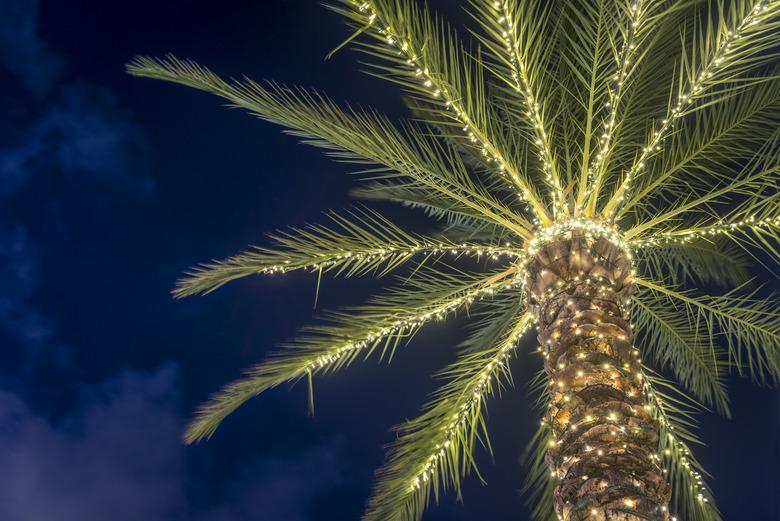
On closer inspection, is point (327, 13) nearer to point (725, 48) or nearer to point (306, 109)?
point (306, 109)

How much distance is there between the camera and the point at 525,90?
4965 millimetres

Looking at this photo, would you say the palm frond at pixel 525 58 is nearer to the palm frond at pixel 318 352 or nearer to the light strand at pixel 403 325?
the light strand at pixel 403 325

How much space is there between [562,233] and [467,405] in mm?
1918

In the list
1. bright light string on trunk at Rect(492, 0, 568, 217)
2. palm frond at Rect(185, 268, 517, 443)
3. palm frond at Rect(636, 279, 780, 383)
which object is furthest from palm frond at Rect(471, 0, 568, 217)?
palm frond at Rect(636, 279, 780, 383)

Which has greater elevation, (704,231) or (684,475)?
(704,231)

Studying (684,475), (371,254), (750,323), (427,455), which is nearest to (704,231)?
(750,323)

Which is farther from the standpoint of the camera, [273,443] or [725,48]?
[273,443]

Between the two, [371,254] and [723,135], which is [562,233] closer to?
[371,254]

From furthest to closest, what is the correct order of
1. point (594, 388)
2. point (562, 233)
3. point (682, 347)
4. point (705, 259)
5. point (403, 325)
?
point (705, 259)
point (682, 347)
point (403, 325)
point (562, 233)
point (594, 388)

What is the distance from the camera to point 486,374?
5762 millimetres

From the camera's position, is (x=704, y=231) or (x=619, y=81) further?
(x=704, y=231)

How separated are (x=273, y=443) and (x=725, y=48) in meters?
13.4

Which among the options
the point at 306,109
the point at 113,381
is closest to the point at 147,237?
the point at 113,381

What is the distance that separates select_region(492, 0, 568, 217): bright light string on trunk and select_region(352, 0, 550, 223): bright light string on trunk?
0.23 metres
